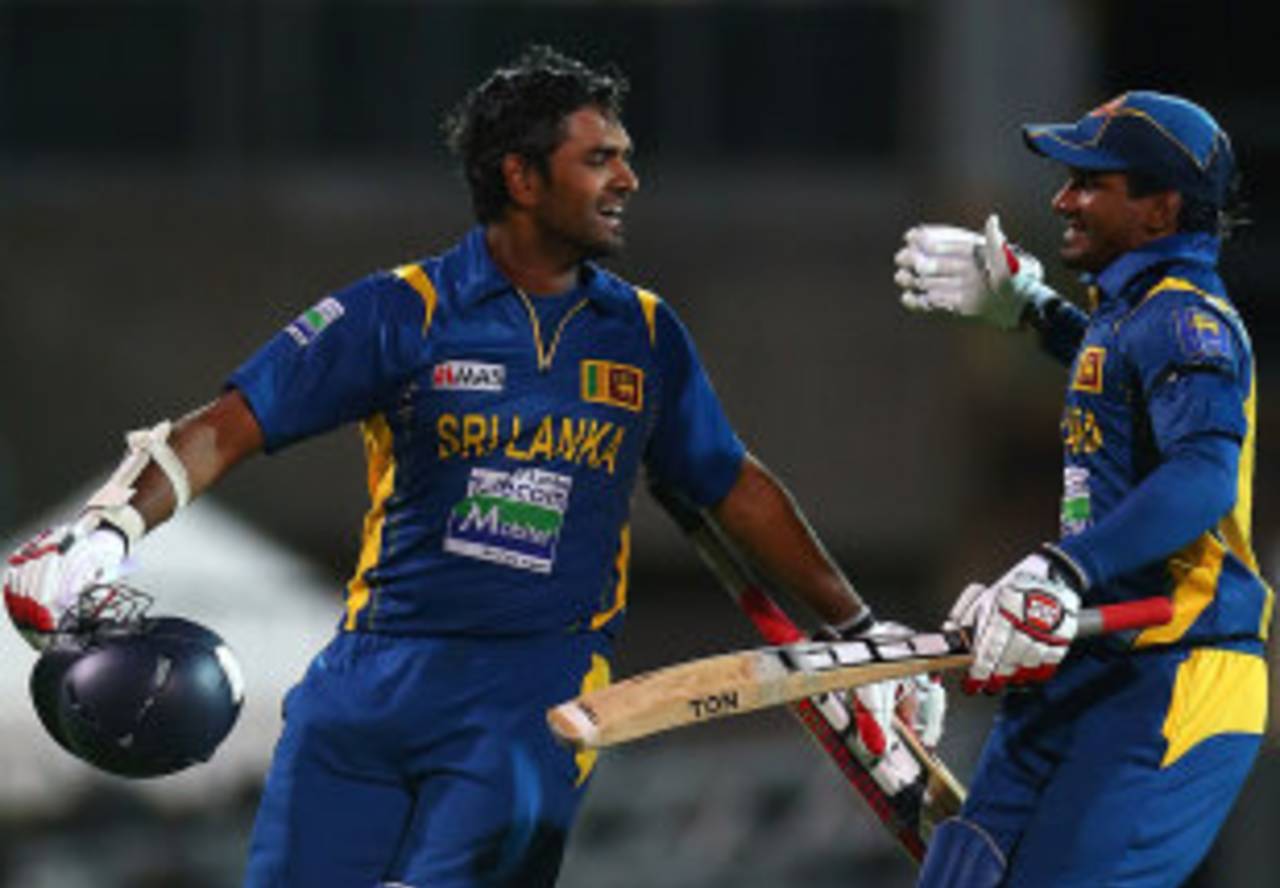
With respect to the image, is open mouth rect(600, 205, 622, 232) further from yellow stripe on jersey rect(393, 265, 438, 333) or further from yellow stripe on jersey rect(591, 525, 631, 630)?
yellow stripe on jersey rect(591, 525, 631, 630)

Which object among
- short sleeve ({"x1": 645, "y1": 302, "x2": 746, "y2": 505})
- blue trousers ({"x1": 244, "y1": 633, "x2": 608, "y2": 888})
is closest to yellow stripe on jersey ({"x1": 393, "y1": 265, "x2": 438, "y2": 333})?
short sleeve ({"x1": 645, "y1": 302, "x2": 746, "y2": 505})

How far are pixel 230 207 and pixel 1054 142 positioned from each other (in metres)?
9.95

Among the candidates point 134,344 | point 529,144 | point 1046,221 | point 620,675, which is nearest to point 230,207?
point 134,344

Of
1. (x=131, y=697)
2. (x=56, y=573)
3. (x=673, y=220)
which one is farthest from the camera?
(x=673, y=220)

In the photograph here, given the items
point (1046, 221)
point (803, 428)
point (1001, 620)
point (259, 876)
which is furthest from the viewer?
point (803, 428)

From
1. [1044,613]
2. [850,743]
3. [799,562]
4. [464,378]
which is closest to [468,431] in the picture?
[464,378]

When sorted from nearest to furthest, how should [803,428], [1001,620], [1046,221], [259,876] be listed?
1. [1001,620]
2. [259,876]
3. [1046,221]
4. [803,428]

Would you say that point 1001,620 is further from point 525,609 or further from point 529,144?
point 529,144

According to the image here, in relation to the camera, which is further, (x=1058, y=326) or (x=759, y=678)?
(x=1058, y=326)

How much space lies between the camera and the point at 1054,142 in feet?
18.5

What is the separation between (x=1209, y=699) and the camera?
547 cm

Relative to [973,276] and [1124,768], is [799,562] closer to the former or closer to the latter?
[973,276]

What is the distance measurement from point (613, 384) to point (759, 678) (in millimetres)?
658

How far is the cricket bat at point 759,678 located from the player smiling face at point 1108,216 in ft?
2.12
